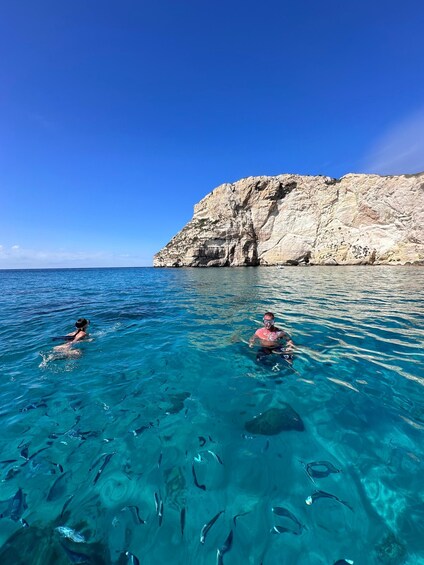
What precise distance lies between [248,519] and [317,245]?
74982mm

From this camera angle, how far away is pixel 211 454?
3.96m

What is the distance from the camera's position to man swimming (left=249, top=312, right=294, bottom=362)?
7.46m

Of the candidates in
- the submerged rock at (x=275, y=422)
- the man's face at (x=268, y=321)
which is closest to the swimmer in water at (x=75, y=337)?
the man's face at (x=268, y=321)

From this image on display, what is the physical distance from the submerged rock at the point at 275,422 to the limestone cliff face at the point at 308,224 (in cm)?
6689

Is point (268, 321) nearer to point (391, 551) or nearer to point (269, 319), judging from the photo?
point (269, 319)

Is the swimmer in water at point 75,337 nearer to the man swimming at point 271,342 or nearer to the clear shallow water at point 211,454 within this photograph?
the clear shallow water at point 211,454

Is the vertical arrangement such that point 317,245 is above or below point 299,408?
above

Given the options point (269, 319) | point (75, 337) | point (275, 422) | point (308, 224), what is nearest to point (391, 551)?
point (275, 422)

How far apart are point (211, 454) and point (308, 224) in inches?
3045

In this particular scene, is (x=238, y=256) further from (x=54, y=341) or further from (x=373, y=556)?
(x=373, y=556)

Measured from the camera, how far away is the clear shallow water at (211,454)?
274 cm

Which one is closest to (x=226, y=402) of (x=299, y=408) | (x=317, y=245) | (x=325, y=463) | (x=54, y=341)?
(x=299, y=408)

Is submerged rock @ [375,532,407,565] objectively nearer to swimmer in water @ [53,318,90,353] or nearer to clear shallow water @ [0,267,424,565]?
clear shallow water @ [0,267,424,565]

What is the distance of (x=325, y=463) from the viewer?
3.75 meters
